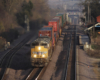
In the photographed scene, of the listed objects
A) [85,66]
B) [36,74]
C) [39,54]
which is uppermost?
[39,54]

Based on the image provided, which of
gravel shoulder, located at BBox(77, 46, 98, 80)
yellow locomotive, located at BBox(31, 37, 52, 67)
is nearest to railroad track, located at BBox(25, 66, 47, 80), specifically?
yellow locomotive, located at BBox(31, 37, 52, 67)

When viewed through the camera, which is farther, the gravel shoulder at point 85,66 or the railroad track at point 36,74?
the gravel shoulder at point 85,66

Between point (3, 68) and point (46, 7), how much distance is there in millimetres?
66257

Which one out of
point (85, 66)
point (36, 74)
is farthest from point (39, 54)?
point (85, 66)

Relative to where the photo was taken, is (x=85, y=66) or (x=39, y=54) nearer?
(x=39, y=54)

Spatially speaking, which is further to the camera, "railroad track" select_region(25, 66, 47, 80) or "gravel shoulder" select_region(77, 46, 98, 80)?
"gravel shoulder" select_region(77, 46, 98, 80)

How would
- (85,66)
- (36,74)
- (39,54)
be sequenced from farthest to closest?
(85,66)
(39,54)
(36,74)

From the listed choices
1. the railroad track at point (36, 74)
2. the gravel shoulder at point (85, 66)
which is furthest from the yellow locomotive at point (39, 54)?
the gravel shoulder at point (85, 66)

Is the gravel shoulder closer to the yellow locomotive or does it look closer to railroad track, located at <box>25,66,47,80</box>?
railroad track, located at <box>25,66,47,80</box>

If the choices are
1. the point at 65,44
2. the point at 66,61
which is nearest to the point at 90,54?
the point at 66,61

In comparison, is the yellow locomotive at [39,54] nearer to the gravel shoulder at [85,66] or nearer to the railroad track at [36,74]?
the railroad track at [36,74]

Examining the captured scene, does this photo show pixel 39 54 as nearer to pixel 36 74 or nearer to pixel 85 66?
pixel 36 74

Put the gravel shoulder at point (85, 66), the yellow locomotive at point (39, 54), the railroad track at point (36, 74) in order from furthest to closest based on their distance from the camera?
the yellow locomotive at point (39, 54), the gravel shoulder at point (85, 66), the railroad track at point (36, 74)

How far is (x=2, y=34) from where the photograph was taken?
4206 centimetres
